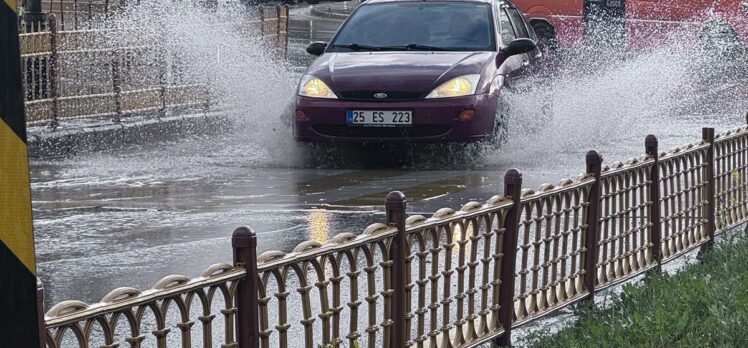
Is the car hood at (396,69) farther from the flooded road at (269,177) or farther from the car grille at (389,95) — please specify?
the flooded road at (269,177)

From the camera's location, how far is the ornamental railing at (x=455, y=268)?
14.0ft

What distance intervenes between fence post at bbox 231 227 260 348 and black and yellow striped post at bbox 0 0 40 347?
1582 mm

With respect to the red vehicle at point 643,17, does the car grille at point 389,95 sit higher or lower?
lower

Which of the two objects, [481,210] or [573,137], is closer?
[481,210]

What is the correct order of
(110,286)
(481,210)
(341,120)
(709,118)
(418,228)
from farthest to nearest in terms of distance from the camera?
(709,118) < (341,120) < (110,286) < (481,210) < (418,228)

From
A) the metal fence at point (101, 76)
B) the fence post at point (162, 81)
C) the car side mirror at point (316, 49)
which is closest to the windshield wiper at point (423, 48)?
the car side mirror at point (316, 49)

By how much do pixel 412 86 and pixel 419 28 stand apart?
1540 mm

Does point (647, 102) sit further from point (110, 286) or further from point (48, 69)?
point (110, 286)

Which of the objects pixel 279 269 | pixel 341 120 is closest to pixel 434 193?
pixel 341 120

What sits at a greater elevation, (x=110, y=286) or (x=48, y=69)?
(x=48, y=69)

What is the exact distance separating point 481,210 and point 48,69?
978 cm

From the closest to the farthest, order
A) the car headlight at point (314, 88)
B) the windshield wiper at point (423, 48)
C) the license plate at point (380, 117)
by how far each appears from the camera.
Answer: the license plate at point (380, 117) → the car headlight at point (314, 88) → the windshield wiper at point (423, 48)

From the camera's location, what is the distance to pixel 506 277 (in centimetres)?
621

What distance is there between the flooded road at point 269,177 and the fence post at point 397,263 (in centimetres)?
269
